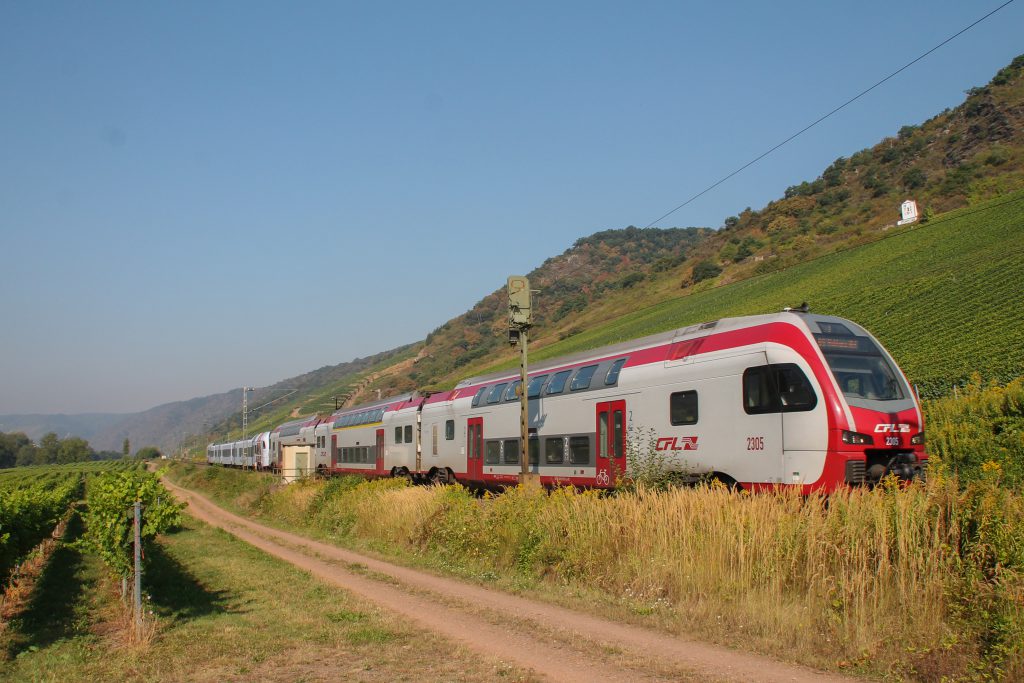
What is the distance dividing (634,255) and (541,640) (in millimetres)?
171314

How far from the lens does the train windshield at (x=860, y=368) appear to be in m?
14.4

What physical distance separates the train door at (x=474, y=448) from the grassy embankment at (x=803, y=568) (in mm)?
11017

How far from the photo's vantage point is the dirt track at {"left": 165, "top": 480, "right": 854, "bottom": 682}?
752 cm

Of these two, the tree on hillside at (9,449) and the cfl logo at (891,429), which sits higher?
the cfl logo at (891,429)

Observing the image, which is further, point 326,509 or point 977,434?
point 326,509

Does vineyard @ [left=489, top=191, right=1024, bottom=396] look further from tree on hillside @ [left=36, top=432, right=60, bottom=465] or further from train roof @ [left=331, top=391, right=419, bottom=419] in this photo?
tree on hillside @ [left=36, top=432, right=60, bottom=465]

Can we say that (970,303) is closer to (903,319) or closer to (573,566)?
(903,319)

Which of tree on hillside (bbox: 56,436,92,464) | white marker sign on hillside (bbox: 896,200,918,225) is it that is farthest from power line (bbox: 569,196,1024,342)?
tree on hillside (bbox: 56,436,92,464)

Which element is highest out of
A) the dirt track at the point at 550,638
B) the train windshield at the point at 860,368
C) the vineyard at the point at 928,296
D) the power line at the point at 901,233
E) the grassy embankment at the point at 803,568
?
the power line at the point at 901,233

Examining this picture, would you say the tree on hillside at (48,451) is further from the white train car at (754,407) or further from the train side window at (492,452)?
the white train car at (754,407)

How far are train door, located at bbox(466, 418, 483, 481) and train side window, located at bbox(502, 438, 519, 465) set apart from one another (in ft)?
5.94

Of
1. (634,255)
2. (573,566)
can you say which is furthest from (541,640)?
(634,255)

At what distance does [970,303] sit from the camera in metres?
38.3

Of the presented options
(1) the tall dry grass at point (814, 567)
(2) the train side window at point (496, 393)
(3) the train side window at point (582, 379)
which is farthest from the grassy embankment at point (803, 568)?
(2) the train side window at point (496, 393)
